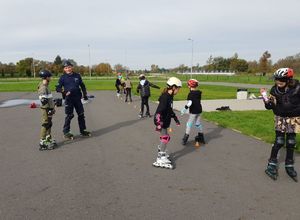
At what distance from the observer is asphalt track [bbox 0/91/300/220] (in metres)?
3.63

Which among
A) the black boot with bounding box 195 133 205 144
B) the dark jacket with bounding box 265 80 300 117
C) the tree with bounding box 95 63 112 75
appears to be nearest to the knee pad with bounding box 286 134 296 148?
the dark jacket with bounding box 265 80 300 117

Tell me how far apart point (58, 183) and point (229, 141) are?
14.3 ft

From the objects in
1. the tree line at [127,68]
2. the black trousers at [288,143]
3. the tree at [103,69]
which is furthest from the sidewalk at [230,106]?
the tree at [103,69]

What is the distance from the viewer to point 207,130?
8.72 meters

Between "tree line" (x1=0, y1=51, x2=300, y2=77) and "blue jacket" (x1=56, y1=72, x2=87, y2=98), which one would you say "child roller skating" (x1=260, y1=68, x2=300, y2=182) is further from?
"tree line" (x1=0, y1=51, x2=300, y2=77)

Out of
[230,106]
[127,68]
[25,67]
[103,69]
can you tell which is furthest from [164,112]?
[103,69]

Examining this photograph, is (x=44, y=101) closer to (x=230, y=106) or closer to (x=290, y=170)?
(x=290, y=170)

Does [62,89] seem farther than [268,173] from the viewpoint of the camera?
Yes

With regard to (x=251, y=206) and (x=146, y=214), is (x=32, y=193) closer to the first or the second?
(x=146, y=214)

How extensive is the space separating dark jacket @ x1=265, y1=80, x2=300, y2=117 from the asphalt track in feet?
3.51

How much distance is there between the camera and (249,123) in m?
9.45

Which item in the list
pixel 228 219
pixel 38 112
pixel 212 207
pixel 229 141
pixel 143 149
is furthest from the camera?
pixel 38 112

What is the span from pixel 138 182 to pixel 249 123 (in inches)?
235

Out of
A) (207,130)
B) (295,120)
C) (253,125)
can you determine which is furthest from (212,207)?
(253,125)
